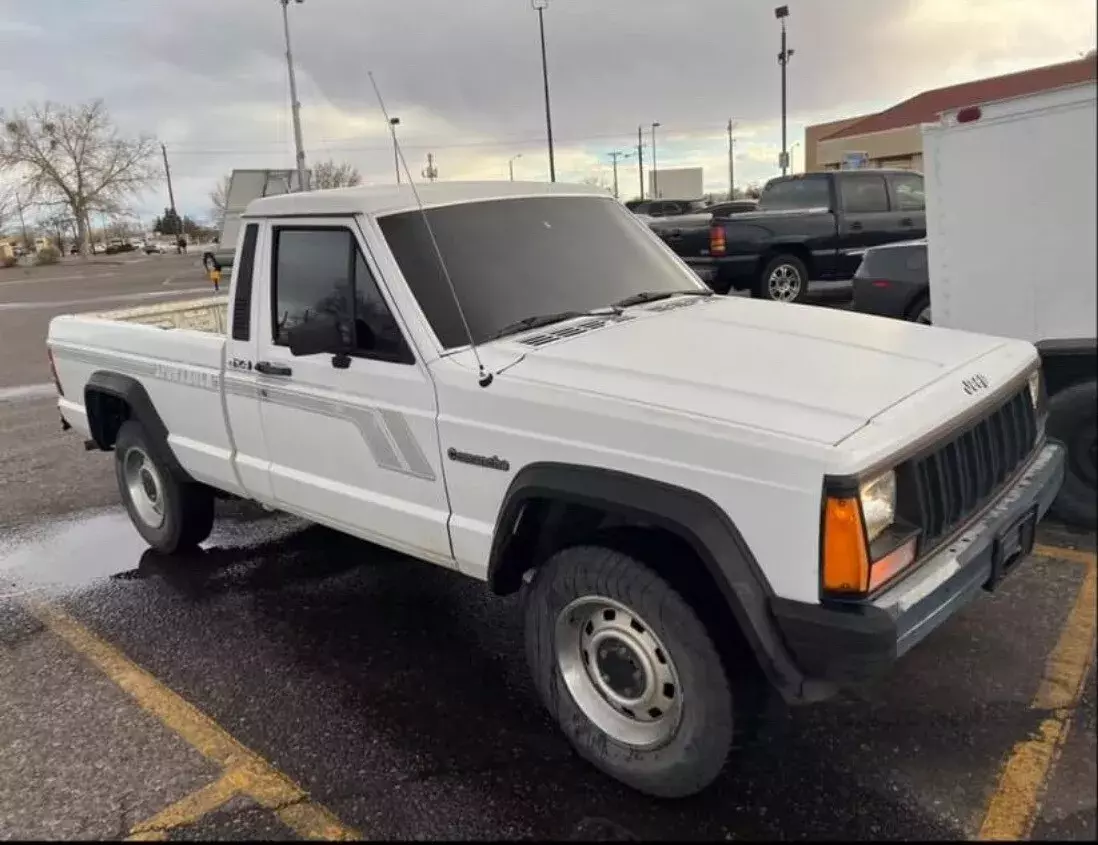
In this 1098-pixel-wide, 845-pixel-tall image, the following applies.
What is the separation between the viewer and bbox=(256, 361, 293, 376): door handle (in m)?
3.86

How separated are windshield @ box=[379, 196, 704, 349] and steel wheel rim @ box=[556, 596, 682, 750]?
1108 millimetres

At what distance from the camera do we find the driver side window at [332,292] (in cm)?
347

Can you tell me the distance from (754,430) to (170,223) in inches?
3614

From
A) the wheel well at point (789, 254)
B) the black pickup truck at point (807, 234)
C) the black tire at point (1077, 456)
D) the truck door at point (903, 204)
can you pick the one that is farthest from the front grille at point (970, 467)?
the truck door at point (903, 204)

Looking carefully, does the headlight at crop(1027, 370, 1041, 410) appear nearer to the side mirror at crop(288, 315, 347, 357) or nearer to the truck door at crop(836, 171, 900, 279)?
the side mirror at crop(288, 315, 347, 357)

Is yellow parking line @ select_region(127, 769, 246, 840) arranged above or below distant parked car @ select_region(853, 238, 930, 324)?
below

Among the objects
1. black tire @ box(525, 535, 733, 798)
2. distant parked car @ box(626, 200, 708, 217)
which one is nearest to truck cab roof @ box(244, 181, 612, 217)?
black tire @ box(525, 535, 733, 798)

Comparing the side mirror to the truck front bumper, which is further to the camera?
the side mirror

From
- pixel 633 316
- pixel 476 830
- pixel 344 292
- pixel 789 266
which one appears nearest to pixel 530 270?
pixel 633 316

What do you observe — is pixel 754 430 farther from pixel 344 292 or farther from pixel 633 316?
pixel 344 292

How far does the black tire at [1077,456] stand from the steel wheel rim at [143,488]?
4574 millimetres

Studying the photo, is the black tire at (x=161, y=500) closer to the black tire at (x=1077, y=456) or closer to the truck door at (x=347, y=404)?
the truck door at (x=347, y=404)

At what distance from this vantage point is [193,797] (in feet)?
9.87

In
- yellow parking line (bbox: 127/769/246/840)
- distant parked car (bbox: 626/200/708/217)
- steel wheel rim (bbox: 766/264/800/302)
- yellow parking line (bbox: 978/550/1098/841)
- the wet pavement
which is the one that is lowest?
yellow parking line (bbox: 127/769/246/840)
